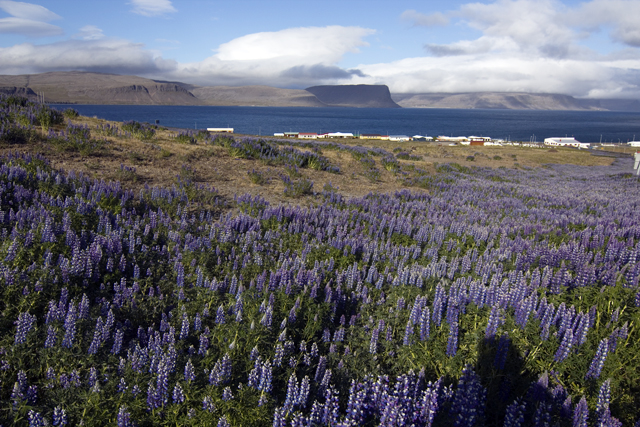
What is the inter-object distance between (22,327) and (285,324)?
247 cm

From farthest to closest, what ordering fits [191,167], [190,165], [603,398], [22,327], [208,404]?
1. [190,165]
2. [191,167]
3. [22,327]
4. [603,398]
5. [208,404]

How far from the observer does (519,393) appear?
12.5ft

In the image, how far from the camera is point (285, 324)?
13.9 feet

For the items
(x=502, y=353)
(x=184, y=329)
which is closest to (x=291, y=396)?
(x=184, y=329)

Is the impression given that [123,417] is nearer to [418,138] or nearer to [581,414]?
[581,414]

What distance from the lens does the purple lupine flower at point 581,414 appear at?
9.58 feet

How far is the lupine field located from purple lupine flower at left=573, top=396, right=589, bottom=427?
0.02 meters

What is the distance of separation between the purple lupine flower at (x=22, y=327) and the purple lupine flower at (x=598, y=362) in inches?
208

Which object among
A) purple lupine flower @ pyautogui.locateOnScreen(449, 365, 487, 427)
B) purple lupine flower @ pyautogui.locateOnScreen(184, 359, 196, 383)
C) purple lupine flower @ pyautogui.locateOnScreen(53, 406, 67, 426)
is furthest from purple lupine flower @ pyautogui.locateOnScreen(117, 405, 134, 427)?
purple lupine flower @ pyautogui.locateOnScreen(449, 365, 487, 427)

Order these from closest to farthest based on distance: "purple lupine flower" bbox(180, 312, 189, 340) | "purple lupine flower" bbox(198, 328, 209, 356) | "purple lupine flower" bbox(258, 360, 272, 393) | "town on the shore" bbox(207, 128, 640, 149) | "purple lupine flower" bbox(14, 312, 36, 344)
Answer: "purple lupine flower" bbox(258, 360, 272, 393) → "purple lupine flower" bbox(14, 312, 36, 344) → "purple lupine flower" bbox(198, 328, 209, 356) → "purple lupine flower" bbox(180, 312, 189, 340) → "town on the shore" bbox(207, 128, 640, 149)

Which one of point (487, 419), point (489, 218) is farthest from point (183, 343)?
point (489, 218)

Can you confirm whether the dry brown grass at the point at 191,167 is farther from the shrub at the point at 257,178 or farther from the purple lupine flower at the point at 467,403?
the purple lupine flower at the point at 467,403

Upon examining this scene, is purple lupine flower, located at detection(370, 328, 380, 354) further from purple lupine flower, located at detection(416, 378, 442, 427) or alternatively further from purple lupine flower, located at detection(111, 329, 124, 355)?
purple lupine flower, located at detection(111, 329, 124, 355)

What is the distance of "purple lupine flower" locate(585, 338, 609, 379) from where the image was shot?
3.63m
